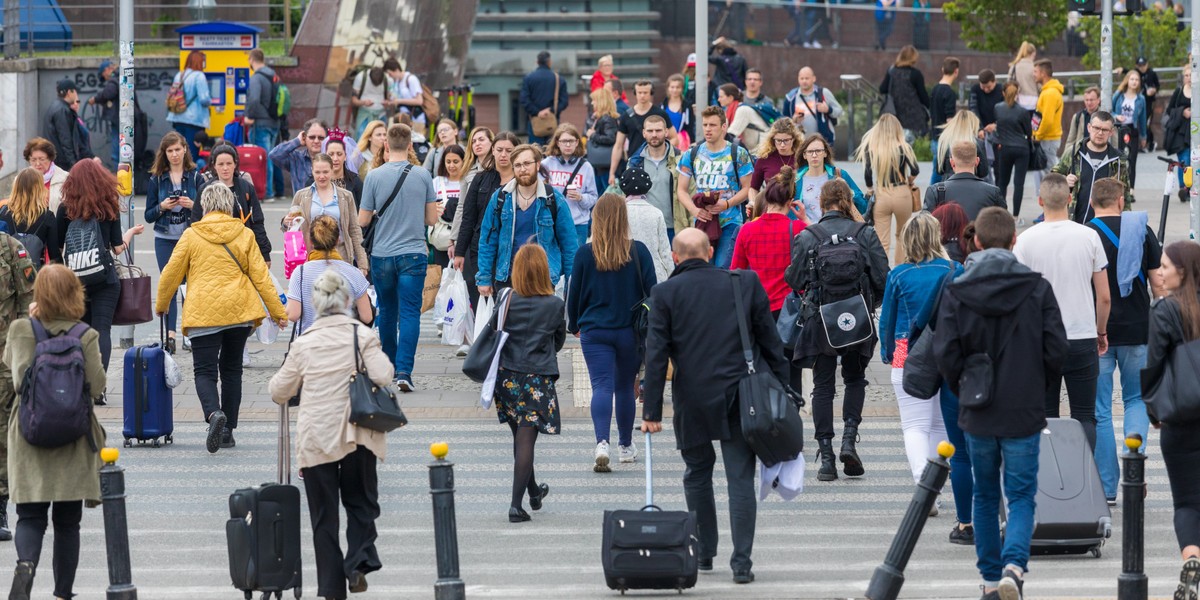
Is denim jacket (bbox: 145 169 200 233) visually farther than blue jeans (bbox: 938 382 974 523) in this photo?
Yes

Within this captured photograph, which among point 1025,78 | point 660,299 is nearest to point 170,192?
point 660,299

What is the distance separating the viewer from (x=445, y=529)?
7.66 m

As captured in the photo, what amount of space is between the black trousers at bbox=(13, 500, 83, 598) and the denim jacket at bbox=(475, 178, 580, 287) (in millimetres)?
4505

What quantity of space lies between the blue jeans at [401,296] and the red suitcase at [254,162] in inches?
424

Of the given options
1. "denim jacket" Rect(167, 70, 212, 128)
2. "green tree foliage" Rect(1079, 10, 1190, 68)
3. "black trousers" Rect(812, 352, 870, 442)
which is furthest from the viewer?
"green tree foliage" Rect(1079, 10, 1190, 68)

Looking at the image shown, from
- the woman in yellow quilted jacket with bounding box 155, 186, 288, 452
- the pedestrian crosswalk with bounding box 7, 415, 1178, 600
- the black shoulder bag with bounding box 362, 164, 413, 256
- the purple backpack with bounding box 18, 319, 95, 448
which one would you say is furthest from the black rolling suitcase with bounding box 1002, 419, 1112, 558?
the black shoulder bag with bounding box 362, 164, 413, 256

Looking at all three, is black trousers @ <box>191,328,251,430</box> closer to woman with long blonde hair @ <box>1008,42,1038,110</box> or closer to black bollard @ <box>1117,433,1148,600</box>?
black bollard @ <box>1117,433,1148,600</box>

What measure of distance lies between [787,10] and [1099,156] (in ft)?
86.4

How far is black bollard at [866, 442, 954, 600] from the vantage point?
7.67m

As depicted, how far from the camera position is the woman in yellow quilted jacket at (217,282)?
11.0m

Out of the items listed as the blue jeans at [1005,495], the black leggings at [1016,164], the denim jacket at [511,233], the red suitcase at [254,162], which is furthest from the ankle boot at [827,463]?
the red suitcase at [254,162]

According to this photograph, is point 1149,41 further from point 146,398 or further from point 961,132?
point 146,398

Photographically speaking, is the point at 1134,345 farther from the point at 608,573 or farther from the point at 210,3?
the point at 210,3

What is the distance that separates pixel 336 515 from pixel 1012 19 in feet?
90.1
